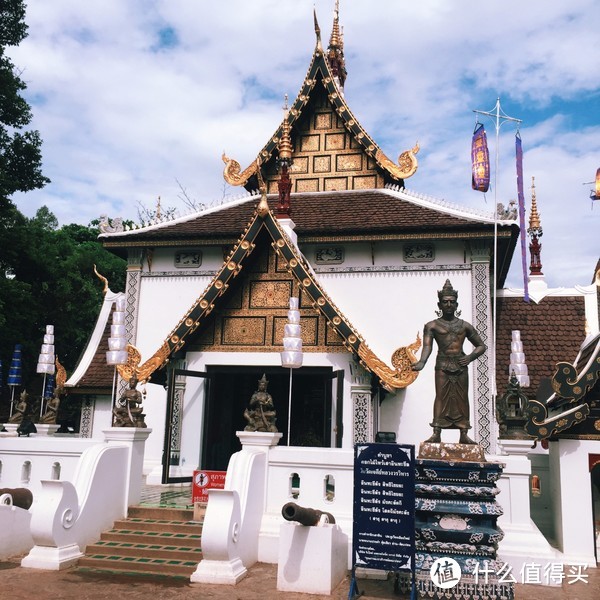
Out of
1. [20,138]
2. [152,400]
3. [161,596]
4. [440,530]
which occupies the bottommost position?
[161,596]

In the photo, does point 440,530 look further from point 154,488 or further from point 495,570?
point 154,488

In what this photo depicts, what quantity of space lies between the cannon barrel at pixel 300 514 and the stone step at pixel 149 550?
173 centimetres

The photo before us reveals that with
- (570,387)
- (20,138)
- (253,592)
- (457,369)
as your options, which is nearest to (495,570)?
(457,369)

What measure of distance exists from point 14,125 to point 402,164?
11690 mm

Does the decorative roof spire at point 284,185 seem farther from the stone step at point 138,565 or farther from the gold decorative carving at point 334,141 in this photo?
the stone step at point 138,565

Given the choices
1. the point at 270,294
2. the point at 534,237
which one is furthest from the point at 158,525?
the point at 534,237

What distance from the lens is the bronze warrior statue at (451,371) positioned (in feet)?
22.8

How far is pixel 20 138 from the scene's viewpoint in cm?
1856

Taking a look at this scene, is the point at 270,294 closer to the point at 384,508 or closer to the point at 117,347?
the point at 117,347

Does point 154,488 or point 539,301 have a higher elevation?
point 539,301

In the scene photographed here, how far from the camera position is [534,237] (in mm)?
18078

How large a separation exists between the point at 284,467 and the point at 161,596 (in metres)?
2.41

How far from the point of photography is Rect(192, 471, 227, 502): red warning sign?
8.75 metres

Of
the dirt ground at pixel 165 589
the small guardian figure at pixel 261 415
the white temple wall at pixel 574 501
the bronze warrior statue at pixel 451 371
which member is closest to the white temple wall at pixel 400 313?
the white temple wall at pixel 574 501
